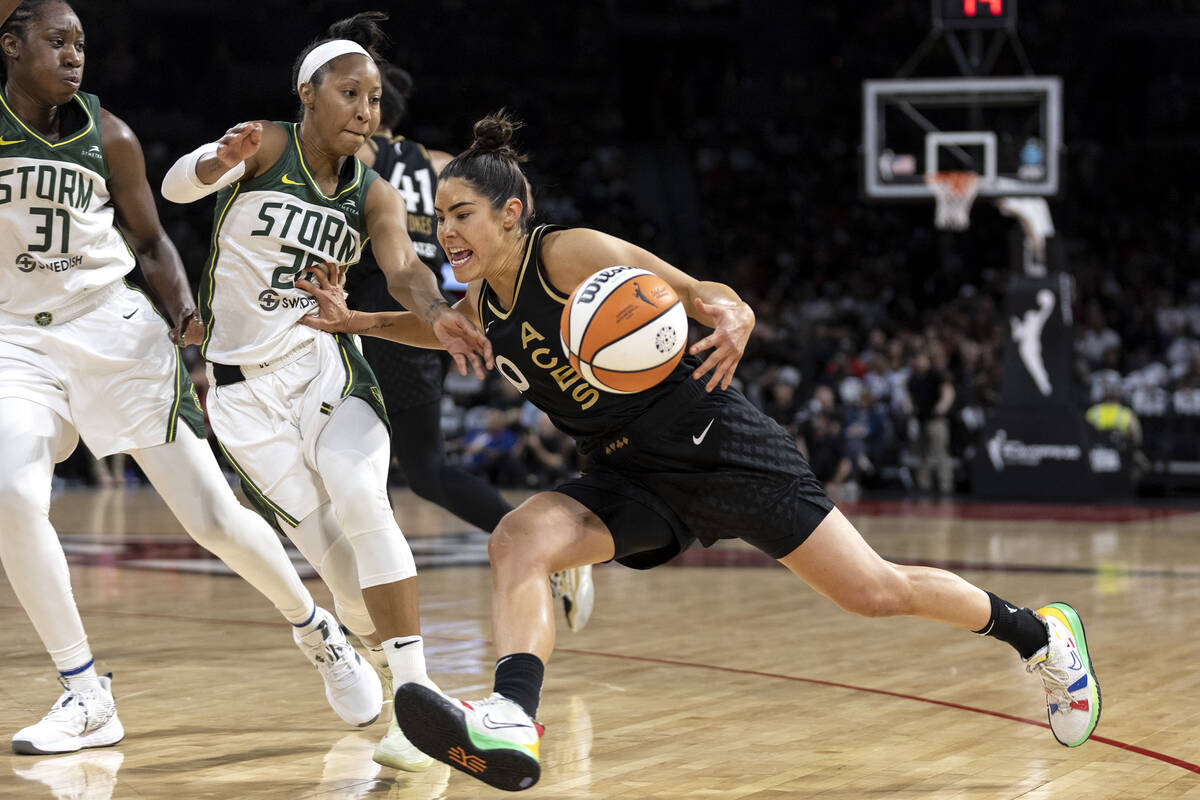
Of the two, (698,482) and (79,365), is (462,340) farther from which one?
(79,365)

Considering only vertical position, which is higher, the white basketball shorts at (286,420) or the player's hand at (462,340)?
the player's hand at (462,340)

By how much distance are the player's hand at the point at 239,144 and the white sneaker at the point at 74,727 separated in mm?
1599

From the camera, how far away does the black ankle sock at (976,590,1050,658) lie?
3.96 meters

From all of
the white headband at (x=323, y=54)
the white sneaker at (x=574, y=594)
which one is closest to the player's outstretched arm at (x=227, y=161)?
the white headband at (x=323, y=54)

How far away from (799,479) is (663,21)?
21215 millimetres

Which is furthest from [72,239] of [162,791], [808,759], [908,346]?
[908,346]

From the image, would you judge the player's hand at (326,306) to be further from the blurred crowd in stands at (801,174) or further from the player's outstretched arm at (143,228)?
the blurred crowd in stands at (801,174)

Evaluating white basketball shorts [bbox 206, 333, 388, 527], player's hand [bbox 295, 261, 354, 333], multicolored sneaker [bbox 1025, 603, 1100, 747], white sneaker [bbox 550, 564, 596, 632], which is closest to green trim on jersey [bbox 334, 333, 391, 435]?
white basketball shorts [bbox 206, 333, 388, 527]

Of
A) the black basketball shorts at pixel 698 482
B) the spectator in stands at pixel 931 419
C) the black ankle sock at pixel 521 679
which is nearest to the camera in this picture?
the black ankle sock at pixel 521 679

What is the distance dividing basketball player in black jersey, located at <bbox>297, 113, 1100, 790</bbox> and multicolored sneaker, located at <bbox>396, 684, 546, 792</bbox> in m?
0.33

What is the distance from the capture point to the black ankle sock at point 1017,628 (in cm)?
396

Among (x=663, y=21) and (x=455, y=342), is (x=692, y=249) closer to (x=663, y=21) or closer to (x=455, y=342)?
(x=663, y=21)

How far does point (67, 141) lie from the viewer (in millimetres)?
4094

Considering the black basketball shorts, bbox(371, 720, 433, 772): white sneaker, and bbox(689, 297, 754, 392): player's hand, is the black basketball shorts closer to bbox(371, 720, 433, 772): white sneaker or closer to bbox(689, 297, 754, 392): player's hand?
bbox(689, 297, 754, 392): player's hand
